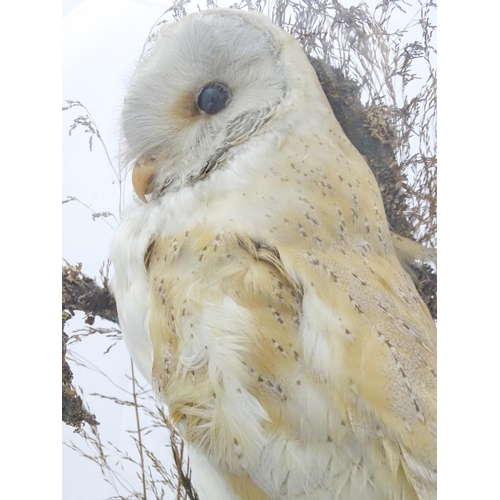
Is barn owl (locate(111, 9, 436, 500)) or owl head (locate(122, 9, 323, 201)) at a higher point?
owl head (locate(122, 9, 323, 201))

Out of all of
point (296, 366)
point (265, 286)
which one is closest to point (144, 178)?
point (265, 286)

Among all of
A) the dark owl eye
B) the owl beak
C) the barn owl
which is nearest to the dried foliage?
the barn owl

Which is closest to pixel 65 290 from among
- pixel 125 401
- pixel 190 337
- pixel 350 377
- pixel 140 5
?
pixel 125 401

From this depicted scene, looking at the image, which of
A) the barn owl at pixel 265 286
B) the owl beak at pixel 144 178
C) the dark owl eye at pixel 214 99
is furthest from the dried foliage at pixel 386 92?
the owl beak at pixel 144 178

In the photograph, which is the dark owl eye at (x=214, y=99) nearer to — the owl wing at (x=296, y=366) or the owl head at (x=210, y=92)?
the owl head at (x=210, y=92)

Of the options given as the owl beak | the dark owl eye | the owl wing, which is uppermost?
the dark owl eye

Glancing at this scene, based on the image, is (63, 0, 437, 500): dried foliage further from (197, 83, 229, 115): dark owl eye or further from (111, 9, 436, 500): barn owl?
(197, 83, 229, 115): dark owl eye

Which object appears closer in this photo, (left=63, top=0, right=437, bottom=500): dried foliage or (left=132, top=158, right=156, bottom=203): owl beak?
(left=63, top=0, right=437, bottom=500): dried foliage

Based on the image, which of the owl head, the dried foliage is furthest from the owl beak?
the dried foliage
